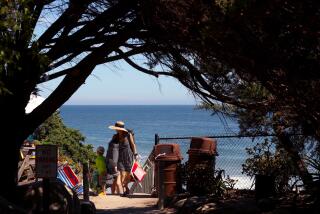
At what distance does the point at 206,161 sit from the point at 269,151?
4.09 ft

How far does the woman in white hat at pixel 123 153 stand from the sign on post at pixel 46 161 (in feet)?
19.8

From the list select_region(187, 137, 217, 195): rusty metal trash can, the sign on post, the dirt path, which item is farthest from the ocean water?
the sign on post

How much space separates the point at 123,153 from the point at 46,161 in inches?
242

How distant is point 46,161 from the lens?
27.6 feet

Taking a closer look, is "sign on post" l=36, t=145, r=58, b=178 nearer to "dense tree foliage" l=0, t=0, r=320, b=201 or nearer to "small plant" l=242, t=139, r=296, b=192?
"dense tree foliage" l=0, t=0, r=320, b=201

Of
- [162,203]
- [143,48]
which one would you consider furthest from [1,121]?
[162,203]

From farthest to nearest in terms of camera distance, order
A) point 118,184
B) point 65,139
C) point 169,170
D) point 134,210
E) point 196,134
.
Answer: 1. point 196,134
2. point 65,139
3. point 118,184
4. point 169,170
5. point 134,210

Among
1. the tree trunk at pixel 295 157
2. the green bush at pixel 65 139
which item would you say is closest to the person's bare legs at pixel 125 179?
the tree trunk at pixel 295 157

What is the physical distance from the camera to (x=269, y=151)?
11727 millimetres

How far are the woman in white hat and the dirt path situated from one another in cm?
41

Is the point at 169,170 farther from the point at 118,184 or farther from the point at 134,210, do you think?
the point at 118,184

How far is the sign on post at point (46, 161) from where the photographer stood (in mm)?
8320

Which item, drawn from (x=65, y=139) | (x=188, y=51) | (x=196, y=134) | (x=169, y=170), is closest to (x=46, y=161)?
Answer: (x=188, y=51)

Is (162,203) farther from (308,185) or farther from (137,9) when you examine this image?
(137,9)
